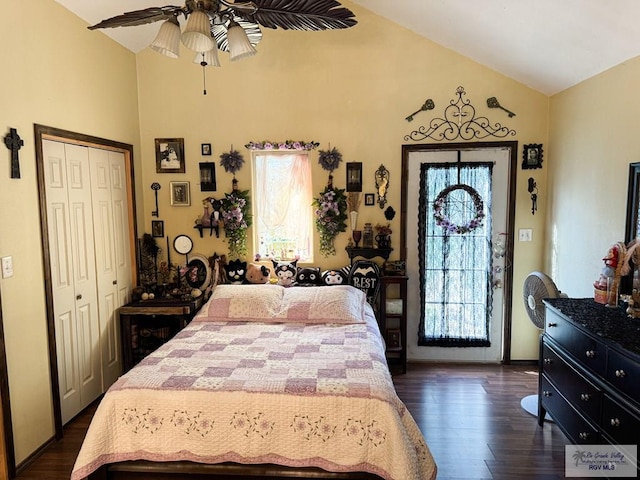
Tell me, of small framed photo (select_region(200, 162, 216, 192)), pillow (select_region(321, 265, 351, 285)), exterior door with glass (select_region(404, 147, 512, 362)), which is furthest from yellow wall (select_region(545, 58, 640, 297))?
small framed photo (select_region(200, 162, 216, 192))

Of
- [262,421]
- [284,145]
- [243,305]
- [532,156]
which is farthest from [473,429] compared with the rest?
[284,145]

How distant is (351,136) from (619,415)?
284cm

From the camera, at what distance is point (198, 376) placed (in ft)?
7.60

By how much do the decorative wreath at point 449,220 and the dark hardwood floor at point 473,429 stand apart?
1.29 metres

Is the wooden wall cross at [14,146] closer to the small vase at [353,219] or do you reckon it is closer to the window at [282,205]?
the window at [282,205]

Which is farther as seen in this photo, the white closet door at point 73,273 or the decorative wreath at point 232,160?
the decorative wreath at point 232,160

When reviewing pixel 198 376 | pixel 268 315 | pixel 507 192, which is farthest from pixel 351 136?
pixel 198 376

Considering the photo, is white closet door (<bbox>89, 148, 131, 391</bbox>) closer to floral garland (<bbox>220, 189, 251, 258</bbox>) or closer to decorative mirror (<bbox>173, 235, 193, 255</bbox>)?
decorative mirror (<bbox>173, 235, 193, 255</bbox>)

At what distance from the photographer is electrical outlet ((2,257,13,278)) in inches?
95.7

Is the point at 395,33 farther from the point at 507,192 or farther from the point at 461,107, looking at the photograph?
the point at 507,192

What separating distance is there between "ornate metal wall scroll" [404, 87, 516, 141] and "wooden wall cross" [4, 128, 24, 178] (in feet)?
9.98

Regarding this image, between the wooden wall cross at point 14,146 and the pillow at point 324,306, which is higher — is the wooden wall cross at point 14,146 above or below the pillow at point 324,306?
above

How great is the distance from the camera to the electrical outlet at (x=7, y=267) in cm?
243

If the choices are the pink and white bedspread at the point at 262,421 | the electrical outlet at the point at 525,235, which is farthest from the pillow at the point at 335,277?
the electrical outlet at the point at 525,235
